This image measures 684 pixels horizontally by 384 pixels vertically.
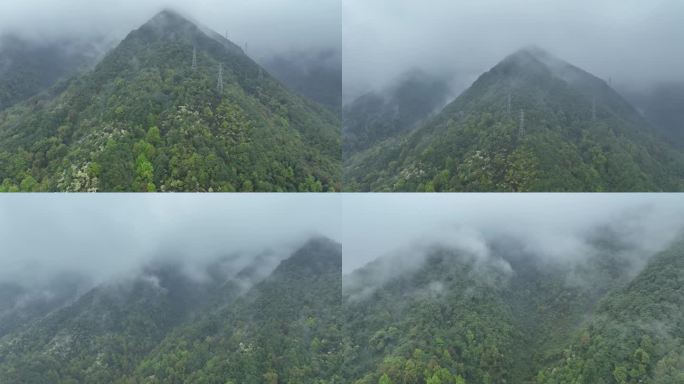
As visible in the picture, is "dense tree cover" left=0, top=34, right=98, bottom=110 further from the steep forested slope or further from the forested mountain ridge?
the forested mountain ridge

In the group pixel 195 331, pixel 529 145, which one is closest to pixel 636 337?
pixel 529 145

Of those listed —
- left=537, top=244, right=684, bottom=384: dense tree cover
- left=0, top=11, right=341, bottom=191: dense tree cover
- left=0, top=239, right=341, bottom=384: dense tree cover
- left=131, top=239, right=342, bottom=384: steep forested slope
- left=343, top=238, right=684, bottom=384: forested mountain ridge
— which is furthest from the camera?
left=0, top=239, right=341, bottom=384: dense tree cover

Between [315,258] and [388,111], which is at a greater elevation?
[388,111]

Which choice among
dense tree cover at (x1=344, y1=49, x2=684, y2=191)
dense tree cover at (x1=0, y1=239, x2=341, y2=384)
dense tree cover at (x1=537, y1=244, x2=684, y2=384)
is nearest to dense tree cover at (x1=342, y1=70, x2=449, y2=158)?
dense tree cover at (x1=344, y1=49, x2=684, y2=191)

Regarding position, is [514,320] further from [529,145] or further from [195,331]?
[195,331]

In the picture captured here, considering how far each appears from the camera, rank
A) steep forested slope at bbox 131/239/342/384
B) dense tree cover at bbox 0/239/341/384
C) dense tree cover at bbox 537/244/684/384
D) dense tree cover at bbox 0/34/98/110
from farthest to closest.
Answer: dense tree cover at bbox 0/34/98/110, dense tree cover at bbox 0/239/341/384, steep forested slope at bbox 131/239/342/384, dense tree cover at bbox 537/244/684/384

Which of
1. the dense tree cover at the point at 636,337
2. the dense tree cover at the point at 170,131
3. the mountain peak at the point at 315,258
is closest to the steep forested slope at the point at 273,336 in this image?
the mountain peak at the point at 315,258
